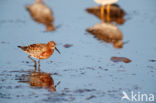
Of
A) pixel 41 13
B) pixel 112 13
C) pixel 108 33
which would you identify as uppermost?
pixel 41 13

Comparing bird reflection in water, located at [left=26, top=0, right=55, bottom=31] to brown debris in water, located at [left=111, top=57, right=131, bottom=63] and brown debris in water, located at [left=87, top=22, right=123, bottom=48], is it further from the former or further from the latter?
brown debris in water, located at [left=111, top=57, right=131, bottom=63]

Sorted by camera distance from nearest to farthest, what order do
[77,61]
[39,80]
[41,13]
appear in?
[39,80] < [77,61] < [41,13]

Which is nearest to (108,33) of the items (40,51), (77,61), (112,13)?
(112,13)

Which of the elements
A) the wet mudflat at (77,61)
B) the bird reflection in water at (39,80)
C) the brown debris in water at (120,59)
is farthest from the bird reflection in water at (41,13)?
the bird reflection in water at (39,80)

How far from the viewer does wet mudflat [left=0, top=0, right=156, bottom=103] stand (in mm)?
7609

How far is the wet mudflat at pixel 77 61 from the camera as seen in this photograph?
761cm

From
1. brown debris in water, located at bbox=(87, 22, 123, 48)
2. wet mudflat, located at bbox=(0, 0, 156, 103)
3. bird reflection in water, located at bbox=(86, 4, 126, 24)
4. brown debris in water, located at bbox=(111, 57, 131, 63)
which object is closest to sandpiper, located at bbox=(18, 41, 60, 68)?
wet mudflat, located at bbox=(0, 0, 156, 103)

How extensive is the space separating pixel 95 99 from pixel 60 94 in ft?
2.36

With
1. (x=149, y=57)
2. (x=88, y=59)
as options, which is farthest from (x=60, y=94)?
(x=149, y=57)

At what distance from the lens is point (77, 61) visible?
32.2 feet

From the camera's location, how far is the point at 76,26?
14.0 metres

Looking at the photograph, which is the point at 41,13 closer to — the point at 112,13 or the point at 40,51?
the point at 112,13

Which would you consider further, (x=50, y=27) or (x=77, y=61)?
(x=50, y=27)

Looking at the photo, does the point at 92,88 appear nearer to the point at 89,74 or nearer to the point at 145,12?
the point at 89,74
